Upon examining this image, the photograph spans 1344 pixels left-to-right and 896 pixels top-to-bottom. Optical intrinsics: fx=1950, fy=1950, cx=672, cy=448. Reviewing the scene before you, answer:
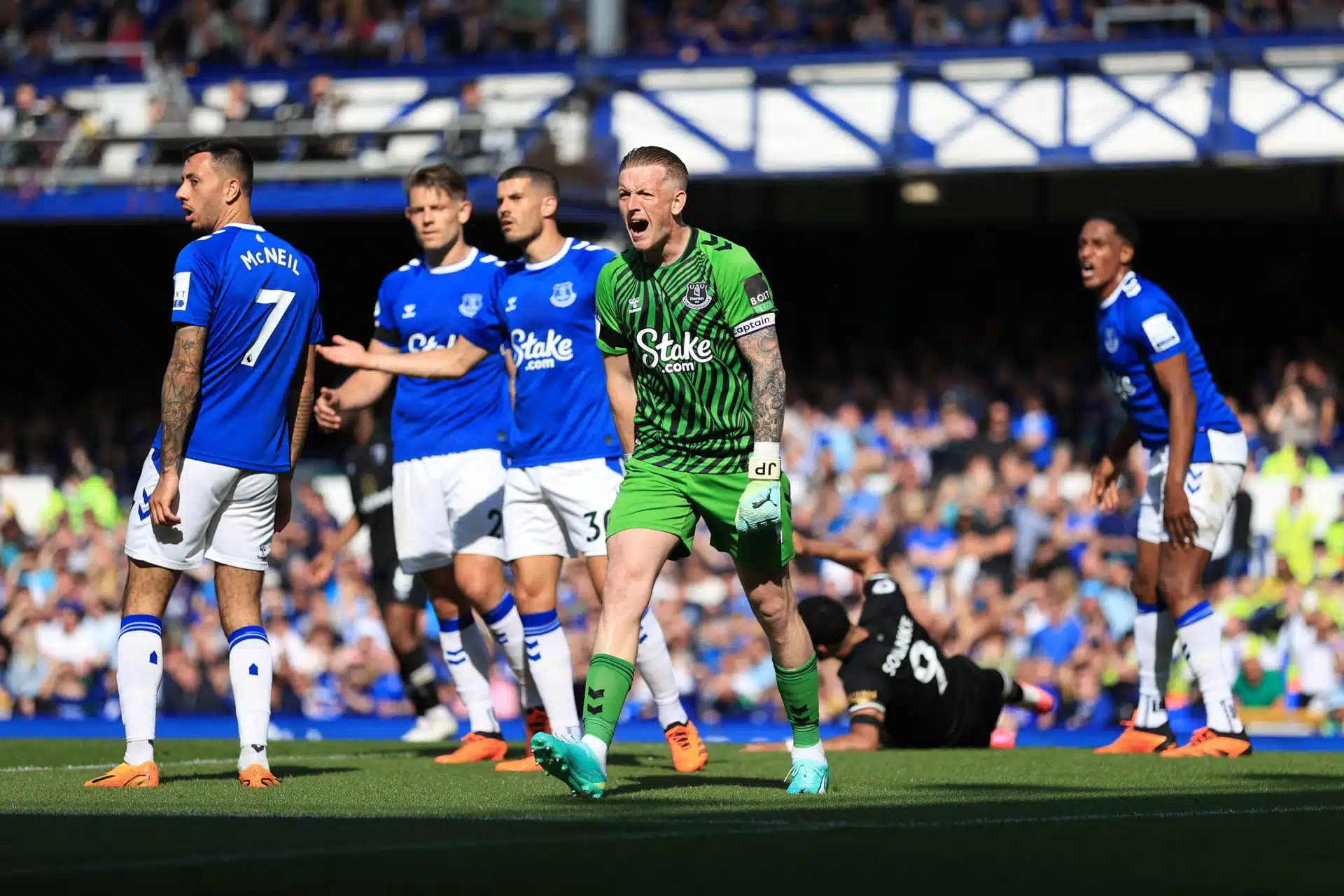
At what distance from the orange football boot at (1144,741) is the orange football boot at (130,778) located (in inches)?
199

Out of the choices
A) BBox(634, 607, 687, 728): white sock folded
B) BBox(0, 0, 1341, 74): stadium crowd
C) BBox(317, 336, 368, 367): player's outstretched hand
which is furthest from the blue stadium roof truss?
BBox(317, 336, 368, 367): player's outstretched hand

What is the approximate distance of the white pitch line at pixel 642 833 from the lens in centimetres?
505

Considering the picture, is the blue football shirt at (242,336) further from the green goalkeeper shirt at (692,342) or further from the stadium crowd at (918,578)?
the stadium crowd at (918,578)

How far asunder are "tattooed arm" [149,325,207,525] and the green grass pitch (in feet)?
3.66

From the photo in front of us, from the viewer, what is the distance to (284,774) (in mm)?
8734

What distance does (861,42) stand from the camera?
19766 mm

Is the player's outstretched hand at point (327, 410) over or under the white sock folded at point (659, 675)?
over

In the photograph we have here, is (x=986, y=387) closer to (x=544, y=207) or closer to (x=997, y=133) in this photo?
(x=997, y=133)

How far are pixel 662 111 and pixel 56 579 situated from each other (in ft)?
24.9

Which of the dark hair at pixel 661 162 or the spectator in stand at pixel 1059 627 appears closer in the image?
the dark hair at pixel 661 162

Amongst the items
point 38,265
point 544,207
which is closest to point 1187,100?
point 544,207

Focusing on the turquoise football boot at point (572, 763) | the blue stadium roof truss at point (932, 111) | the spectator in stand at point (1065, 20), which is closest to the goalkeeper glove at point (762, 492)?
the turquoise football boot at point (572, 763)

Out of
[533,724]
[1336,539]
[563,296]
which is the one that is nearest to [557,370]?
[563,296]

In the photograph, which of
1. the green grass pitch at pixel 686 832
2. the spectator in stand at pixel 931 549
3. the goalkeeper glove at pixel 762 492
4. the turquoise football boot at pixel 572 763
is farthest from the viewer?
the spectator in stand at pixel 931 549
